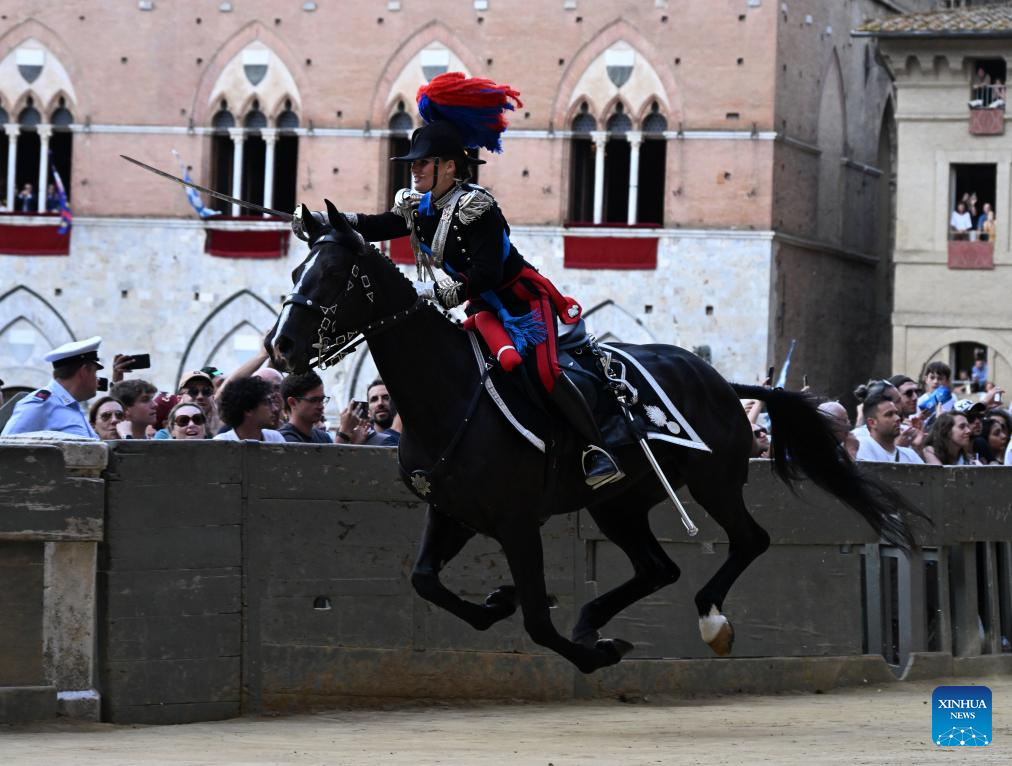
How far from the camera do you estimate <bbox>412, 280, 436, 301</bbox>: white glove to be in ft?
34.4

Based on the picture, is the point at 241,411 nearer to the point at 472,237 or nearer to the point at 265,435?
the point at 265,435

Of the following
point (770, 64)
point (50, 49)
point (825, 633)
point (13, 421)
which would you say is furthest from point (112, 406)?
point (50, 49)

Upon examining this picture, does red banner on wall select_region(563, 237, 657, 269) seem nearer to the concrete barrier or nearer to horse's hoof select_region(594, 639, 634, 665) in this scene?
the concrete barrier

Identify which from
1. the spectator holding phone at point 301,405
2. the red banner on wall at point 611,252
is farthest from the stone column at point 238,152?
the spectator holding phone at point 301,405

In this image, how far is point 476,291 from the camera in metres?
10.6

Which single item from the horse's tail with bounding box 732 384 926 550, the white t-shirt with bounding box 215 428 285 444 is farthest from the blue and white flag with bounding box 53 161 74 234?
the horse's tail with bounding box 732 384 926 550

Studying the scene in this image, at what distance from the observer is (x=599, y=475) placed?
35.2 ft

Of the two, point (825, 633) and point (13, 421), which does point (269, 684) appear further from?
point (825, 633)

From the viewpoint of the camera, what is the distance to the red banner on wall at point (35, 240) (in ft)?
153

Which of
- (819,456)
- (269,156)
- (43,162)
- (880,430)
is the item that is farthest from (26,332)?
(819,456)

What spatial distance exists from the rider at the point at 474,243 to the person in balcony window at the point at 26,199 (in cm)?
3790

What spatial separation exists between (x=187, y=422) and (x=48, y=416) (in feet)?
4.33

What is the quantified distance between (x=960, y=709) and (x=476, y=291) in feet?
11.6

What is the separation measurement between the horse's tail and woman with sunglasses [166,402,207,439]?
3.86 meters
